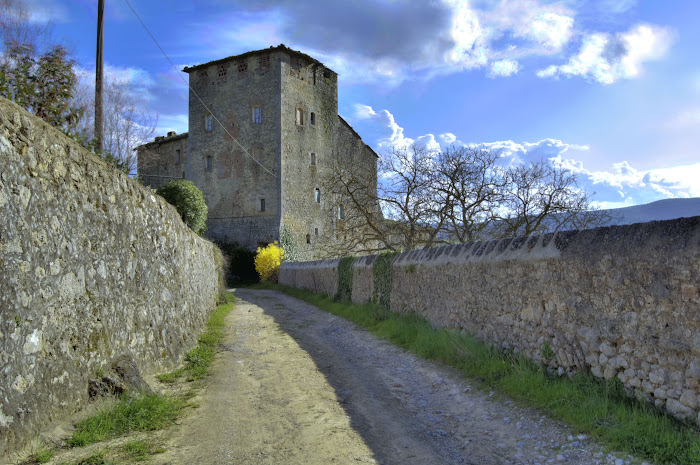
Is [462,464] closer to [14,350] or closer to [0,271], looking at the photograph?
[14,350]

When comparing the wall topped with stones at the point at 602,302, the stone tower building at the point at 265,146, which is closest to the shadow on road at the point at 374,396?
the wall topped with stones at the point at 602,302

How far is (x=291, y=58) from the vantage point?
35.0 meters

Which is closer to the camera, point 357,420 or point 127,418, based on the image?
point 127,418

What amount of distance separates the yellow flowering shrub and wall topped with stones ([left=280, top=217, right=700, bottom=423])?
81.3 feet

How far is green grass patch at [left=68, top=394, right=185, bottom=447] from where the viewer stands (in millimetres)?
3664

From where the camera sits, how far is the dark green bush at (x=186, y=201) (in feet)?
77.3

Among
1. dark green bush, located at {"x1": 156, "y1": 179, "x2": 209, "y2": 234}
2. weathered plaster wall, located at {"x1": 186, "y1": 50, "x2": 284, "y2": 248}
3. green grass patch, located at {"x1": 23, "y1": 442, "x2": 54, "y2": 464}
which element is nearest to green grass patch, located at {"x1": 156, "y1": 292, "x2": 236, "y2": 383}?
green grass patch, located at {"x1": 23, "y1": 442, "x2": 54, "y2": 464}

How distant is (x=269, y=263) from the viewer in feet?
103

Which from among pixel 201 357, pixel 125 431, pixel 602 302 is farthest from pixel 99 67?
pixel 602 302

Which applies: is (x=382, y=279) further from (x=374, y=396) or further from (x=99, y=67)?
(x=99, y=67)

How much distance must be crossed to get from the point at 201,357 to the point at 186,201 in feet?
60.3

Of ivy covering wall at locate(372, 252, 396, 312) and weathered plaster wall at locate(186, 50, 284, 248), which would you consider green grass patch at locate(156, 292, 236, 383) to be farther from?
weathered plaster wall at locate(186, 50, 284, 248)

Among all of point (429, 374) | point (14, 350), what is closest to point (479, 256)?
point (429, 374)

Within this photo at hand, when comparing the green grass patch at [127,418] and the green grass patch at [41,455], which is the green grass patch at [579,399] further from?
the green grass patch at [41,455]
